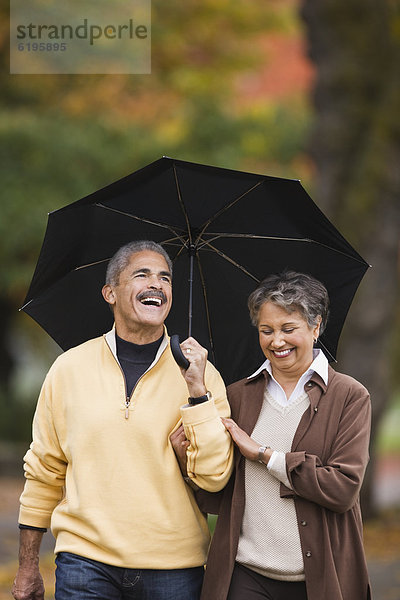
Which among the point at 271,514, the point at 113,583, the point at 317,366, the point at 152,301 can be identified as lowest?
the point at 113,583

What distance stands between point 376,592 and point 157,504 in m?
4.74

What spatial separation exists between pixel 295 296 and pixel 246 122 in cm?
1097

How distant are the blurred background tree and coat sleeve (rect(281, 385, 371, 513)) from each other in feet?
19.5

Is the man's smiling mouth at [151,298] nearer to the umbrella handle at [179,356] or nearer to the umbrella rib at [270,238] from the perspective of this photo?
the umbrella handle at [179,356]

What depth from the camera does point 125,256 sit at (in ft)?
12.8

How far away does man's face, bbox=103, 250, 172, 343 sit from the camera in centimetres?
374

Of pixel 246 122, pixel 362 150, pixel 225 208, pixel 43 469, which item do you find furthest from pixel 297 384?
pixel 246 122

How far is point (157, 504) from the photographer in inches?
141

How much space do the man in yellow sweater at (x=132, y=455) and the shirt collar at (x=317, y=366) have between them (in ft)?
0.68

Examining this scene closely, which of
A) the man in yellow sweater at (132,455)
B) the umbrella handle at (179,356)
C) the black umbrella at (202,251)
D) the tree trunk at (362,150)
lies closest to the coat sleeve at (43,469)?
the man in yellow sweater at (132,455)

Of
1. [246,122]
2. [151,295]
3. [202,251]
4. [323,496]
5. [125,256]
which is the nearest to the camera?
[323,496]

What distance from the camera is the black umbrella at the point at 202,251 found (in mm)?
3887

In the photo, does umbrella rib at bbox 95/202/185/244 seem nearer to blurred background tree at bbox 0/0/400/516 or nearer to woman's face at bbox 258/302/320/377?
woman's face at bbox 258/302/320/377

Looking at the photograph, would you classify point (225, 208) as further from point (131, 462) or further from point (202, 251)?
point (131, 462)
